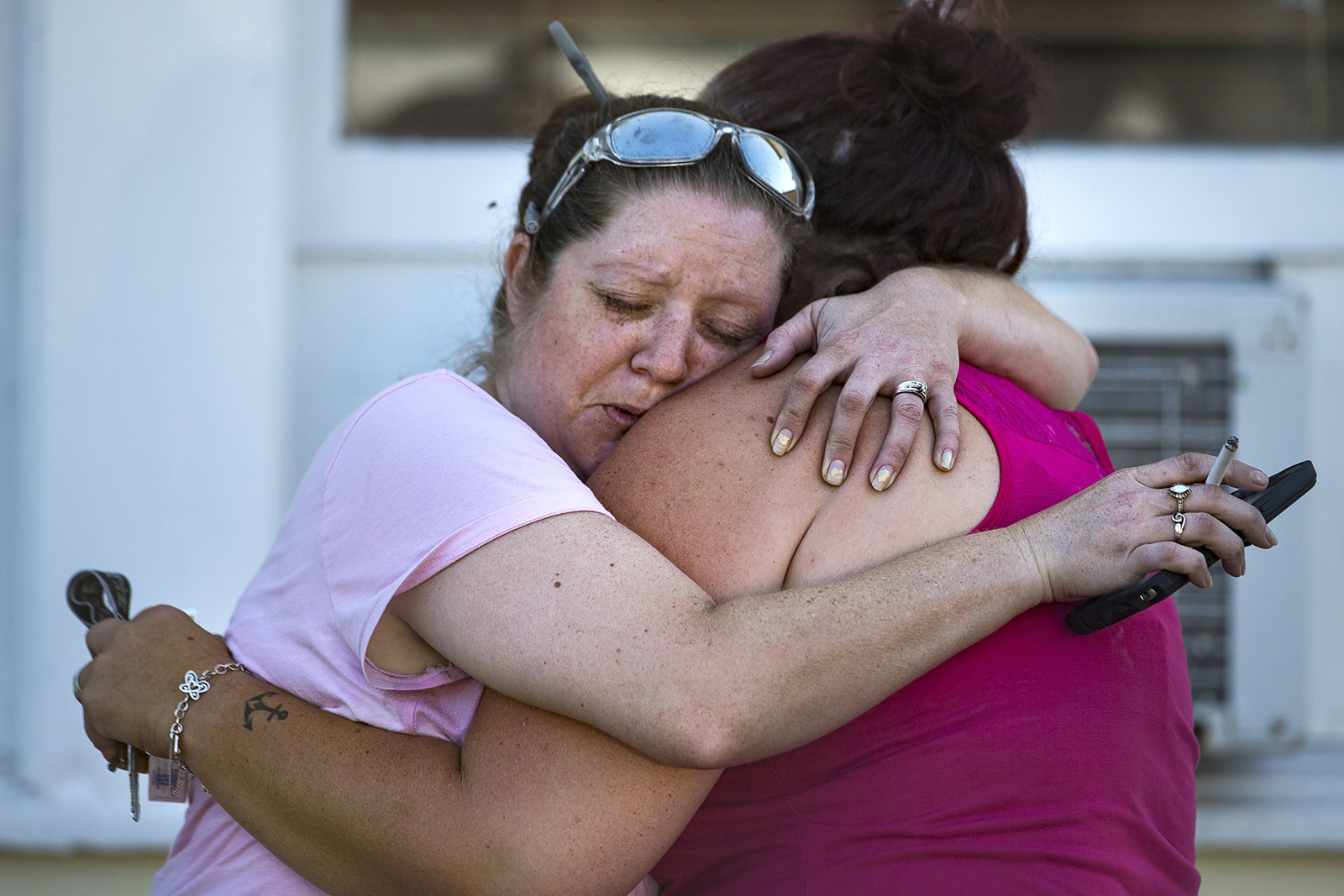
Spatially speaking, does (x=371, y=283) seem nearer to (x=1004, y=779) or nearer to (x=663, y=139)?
(x=663, y=139)

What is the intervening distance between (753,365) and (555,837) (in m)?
0.57

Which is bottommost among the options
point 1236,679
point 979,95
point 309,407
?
point 1236,679

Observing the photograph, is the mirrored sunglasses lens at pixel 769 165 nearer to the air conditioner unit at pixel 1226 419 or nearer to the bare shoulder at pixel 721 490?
the bare shoulder at pixel 721 490

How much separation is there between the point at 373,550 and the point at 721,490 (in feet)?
1.21

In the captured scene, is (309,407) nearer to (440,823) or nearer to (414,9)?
(414,9)

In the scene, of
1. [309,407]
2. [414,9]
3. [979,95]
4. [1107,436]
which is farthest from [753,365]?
[414,9]

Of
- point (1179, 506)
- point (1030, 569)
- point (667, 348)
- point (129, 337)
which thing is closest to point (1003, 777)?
point (1030, 569)

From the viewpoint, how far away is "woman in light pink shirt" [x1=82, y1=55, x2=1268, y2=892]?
106 centimetres

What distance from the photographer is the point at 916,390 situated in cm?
125

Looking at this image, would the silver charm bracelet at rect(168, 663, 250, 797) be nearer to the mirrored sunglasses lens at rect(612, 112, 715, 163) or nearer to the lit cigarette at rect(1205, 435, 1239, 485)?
the mirrored sunglasses lens at rect(612, 112, 715, 163)

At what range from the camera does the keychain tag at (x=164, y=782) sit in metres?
1.45

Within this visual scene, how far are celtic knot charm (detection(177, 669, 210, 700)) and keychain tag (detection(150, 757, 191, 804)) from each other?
13cm

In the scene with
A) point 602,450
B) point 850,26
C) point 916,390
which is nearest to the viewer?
point 916,390

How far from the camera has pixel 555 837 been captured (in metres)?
1.09
